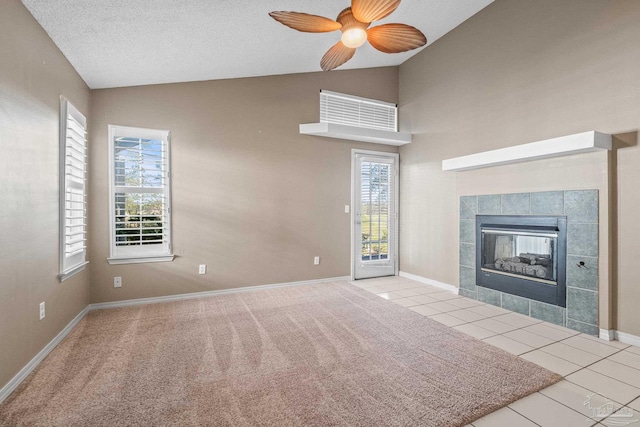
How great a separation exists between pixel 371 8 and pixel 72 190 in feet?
10.7

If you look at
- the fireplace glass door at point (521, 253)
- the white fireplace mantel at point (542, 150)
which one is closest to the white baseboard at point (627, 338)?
the fireplace glass door at point (521, 253)

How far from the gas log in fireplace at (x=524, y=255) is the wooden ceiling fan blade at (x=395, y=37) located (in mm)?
2265

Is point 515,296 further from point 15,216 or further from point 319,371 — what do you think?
point 15,216

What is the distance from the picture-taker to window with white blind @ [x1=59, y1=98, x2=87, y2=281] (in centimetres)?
281

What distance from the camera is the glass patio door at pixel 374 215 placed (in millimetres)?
5008

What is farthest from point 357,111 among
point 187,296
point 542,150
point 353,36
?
point 187,296

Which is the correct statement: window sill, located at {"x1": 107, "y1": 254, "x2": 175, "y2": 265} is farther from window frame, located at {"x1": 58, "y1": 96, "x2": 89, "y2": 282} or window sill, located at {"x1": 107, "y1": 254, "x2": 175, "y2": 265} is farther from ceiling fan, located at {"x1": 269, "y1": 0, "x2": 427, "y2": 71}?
ceiling fan, located at {"x1": 269, "y1": 0, "x2": 427, "y2": 71}

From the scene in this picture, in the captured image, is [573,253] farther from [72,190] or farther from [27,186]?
[72,190]

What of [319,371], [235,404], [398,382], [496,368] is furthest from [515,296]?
[235,404]

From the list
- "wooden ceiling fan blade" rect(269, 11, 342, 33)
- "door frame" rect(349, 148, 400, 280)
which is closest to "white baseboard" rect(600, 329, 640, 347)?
"door frame" rect(349, 148, 400, 280)

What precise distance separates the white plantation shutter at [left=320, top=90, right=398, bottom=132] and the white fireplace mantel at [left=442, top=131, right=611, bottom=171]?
1.76 meters

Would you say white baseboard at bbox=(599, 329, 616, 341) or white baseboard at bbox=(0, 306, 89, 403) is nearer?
white baseboard at bbox=(0, 306, 89, 403)

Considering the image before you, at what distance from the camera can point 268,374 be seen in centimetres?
216

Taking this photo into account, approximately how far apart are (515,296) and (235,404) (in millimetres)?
3203
